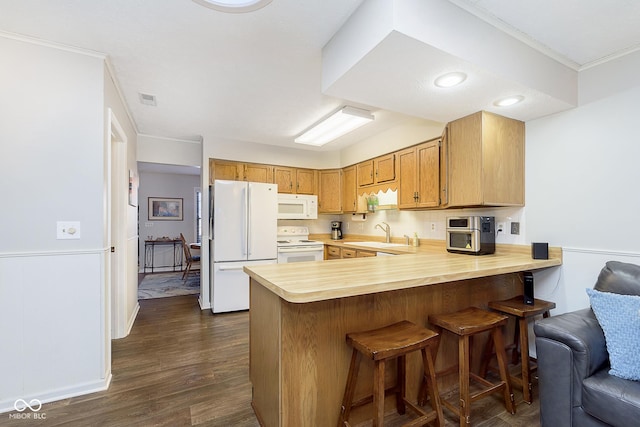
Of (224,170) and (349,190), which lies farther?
(349,190)

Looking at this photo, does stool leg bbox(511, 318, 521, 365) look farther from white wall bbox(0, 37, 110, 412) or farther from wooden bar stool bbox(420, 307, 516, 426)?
white wall bbox(0, 37, 110, 412)

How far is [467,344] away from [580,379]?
523 millimetres

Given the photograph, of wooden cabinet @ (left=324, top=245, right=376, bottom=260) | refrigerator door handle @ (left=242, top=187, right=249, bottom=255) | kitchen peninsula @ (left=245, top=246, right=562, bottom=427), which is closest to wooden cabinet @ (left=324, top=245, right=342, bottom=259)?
wooden cabinet @ (left=324, top=245, right=376, bottom=260)

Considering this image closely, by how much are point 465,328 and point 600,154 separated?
5.85ft

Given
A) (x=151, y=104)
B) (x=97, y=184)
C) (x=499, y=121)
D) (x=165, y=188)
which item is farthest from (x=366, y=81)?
(x=165, y=188)

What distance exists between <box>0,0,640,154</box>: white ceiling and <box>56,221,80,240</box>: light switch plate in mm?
1262

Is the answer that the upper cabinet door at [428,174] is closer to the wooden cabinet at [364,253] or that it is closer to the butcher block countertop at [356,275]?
the wooden cabinet at [364,253]

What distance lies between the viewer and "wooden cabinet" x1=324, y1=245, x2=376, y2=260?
366 cm

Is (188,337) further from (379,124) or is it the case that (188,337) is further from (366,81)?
(379,124)

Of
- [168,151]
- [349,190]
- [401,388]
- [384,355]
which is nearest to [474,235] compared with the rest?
[401,388]

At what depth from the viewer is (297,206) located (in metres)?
4.73

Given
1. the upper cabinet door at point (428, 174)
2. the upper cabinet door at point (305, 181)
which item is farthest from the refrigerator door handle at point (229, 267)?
the upper cabinet door at point (428, 174)

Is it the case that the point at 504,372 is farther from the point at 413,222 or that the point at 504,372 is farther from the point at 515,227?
the point at 413,222

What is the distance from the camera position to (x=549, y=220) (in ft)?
8.20
